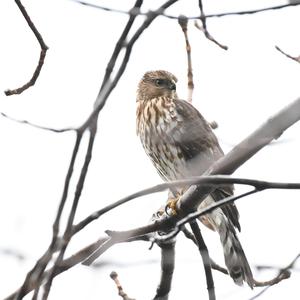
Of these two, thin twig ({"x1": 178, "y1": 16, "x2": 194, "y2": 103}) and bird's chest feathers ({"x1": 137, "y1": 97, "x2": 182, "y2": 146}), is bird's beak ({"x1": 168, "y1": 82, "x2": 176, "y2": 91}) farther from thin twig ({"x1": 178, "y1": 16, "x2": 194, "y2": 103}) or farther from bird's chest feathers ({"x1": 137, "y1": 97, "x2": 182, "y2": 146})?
thin twig ({"x1": 178, "y1": 16, "x2": 194, "y2": 103})

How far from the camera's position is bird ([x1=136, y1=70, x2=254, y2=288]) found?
6359 mm

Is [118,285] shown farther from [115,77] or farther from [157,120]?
[157,120]

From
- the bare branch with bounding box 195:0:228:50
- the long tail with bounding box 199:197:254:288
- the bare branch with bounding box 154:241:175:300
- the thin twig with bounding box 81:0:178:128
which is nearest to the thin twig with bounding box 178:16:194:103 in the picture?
the bare branch with bounding box 195:0:228:50

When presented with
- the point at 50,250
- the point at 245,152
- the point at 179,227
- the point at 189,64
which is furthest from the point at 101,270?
the point at 189,64

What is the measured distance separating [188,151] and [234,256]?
109 cm

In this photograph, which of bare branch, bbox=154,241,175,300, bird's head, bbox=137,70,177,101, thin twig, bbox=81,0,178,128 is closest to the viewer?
thin twig, bbox=81,0,178,128

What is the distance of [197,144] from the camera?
21.6ft

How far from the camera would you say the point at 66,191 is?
1978mm

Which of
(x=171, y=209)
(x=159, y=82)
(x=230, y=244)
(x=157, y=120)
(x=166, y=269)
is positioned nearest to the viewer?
(x=166, y=269)

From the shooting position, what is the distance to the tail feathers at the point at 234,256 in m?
5.79

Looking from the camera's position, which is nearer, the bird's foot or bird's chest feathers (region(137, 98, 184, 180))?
the bird's foot

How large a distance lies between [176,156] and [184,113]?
1.69 feet

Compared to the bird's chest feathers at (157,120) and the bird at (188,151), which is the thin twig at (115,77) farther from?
the bird's chest feathers at (157,120)

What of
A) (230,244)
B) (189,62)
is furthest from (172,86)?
(189,62)
